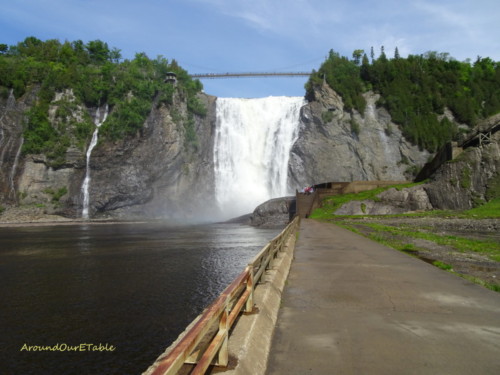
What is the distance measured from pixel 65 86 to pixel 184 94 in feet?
80.3

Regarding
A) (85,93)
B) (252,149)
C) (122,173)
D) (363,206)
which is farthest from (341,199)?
(85,93)

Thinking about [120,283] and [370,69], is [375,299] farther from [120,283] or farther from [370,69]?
[370,69]

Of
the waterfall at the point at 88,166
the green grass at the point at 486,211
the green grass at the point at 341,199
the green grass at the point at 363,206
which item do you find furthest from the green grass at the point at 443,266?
the waterfall at the point at 88,166

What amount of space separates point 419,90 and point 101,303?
8723 centimetres

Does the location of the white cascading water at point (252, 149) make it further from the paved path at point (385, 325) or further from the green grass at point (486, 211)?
the paved path at point (385, 325)

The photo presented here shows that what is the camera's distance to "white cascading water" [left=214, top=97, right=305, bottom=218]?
7212 cm

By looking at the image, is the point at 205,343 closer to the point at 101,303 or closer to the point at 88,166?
the point at 101,303

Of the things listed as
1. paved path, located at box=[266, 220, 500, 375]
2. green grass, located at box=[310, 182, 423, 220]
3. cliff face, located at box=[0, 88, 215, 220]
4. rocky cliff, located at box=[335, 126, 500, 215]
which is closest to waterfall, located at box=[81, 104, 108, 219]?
cliff face, located at box=[0, 88, 215, 220]

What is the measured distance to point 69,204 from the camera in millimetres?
66000

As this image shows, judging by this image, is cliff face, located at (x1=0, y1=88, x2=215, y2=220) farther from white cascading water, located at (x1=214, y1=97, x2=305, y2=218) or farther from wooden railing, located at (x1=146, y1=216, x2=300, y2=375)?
wooden railing, located at (x1=146, y1=216, x2=300, y2=375)

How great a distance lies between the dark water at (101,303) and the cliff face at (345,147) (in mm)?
49307

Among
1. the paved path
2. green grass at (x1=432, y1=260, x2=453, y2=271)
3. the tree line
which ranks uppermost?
the tree line

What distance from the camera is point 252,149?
76.1 metres

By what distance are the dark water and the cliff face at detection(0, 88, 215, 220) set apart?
4717cm
